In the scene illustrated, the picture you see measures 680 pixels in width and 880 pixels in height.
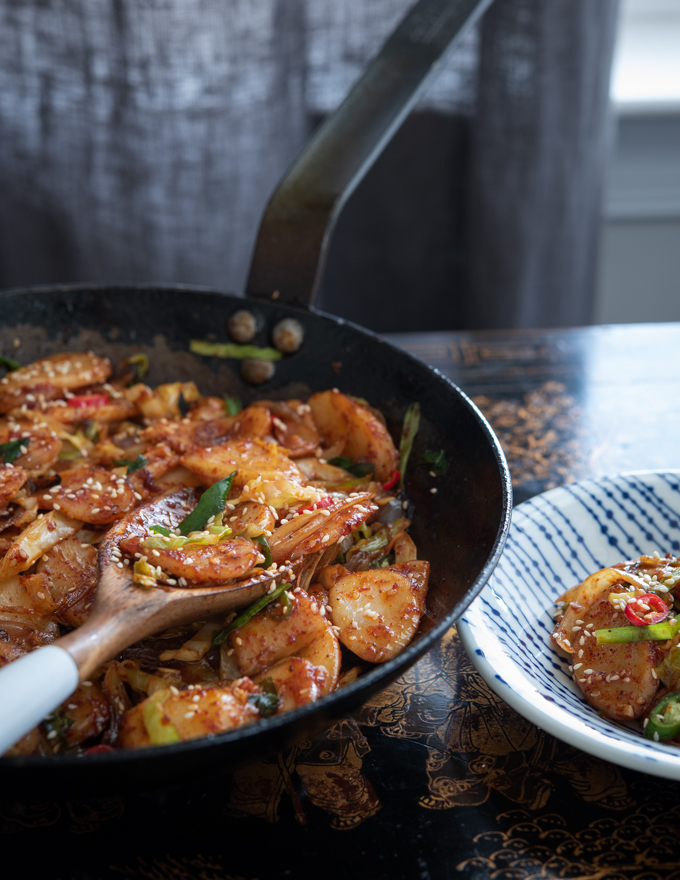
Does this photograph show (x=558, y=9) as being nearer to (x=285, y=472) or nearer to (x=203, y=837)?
(x=285, y=472)

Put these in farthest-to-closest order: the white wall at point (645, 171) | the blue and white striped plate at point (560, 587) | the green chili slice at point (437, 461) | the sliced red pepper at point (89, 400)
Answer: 1. the white wall at point (645, 171)
2. the sliced red pepper at point (89, 400)
3. the green chili slice at point (437, 461)
4. the blue and white striped plate at point (560, 587)

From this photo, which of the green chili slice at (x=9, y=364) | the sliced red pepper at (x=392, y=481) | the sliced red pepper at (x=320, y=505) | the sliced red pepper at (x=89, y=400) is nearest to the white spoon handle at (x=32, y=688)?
the sliced red pepper at (x=320, y=505)

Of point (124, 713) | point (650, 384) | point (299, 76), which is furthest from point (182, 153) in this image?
point (124, 713)

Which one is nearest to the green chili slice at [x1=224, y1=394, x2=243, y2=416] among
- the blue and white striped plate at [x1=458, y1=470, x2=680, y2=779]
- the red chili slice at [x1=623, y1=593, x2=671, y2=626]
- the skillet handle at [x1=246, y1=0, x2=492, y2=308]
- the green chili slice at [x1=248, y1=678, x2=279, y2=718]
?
the skillet handle at [x1=246, y1=0, x2=492, y2=308]

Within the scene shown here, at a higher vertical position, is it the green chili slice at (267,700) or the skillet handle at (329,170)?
the skillet handle at (329,170)

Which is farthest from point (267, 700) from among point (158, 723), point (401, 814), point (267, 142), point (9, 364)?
point (267, 142)

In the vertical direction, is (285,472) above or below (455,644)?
above

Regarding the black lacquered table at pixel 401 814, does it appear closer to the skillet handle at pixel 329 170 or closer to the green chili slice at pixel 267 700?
the green chili slice at pixel 267 700

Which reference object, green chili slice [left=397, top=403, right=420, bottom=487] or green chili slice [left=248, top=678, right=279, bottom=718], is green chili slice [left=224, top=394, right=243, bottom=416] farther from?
green chili slice [left=248, top=678, right=279, bottom=718]
